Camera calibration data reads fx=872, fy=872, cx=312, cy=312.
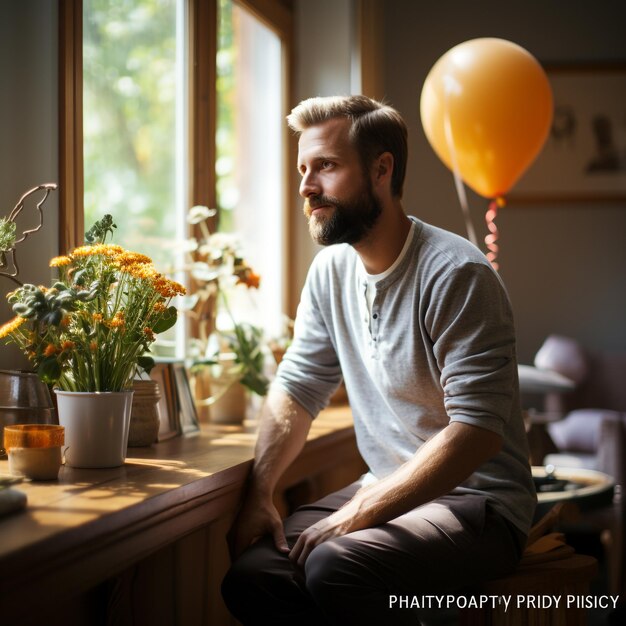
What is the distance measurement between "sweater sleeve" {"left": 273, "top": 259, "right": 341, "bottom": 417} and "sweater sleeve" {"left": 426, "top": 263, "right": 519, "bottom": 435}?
0.36 m

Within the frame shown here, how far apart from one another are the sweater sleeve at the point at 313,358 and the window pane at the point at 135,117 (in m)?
0.57

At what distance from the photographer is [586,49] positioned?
196 inches

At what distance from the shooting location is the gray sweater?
5.32 ft

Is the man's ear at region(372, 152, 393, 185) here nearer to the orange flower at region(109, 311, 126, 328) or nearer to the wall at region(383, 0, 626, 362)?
the orange flower at region(109, 311, 126, 328)

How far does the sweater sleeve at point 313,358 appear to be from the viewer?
1980 mm

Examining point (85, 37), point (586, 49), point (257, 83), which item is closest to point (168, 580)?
point (85, 37)

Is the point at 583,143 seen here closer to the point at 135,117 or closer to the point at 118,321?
the point at 135,117

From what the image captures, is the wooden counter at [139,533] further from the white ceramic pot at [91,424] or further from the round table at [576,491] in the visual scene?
the round table at [576,491]

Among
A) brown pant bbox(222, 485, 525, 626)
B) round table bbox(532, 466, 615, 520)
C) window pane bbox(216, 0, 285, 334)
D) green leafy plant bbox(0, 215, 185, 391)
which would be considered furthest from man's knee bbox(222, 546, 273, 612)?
window pane bbox(216, 0, 285, 334)

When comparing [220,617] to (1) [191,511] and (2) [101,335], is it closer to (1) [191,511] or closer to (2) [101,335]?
(1) [191,511]

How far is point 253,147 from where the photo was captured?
3.26 metres

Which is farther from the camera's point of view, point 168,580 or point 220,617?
point 220,617

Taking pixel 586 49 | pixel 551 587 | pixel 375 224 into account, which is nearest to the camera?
pixel 551 587

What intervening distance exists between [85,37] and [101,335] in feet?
2.76
